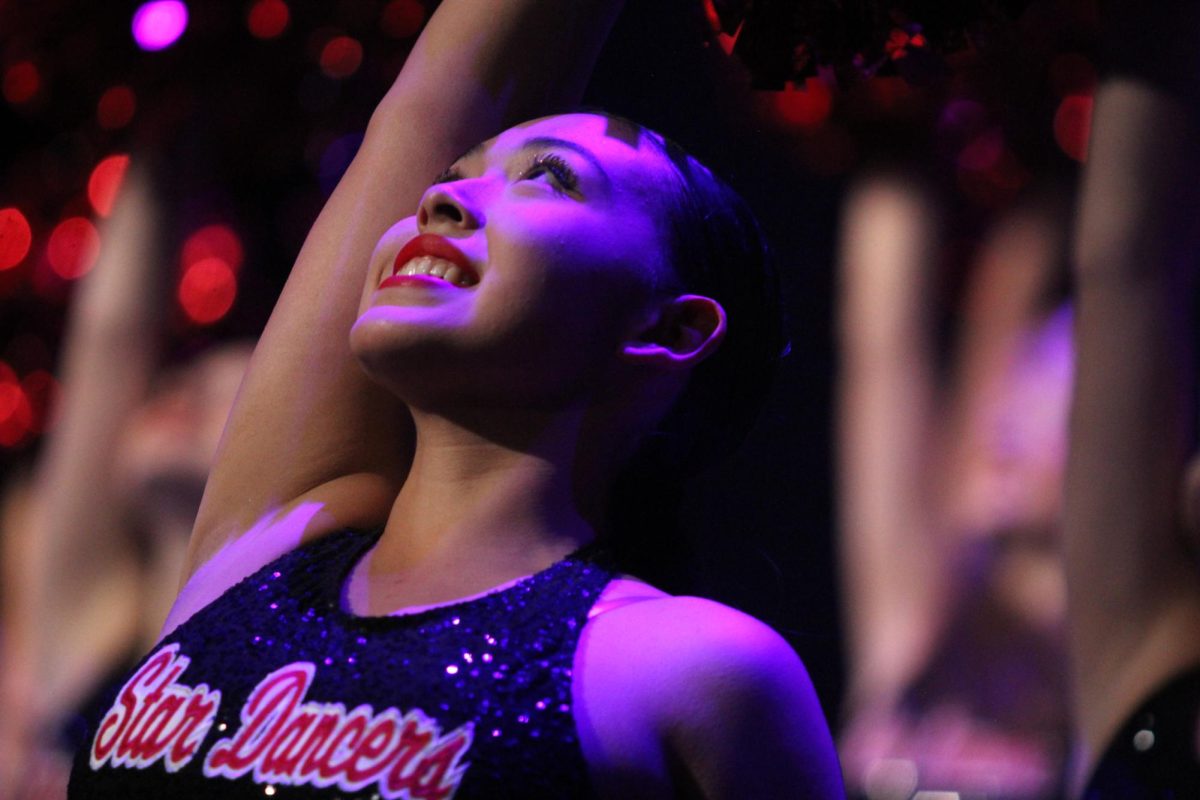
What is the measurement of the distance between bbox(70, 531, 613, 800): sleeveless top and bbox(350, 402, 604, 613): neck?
3 cm

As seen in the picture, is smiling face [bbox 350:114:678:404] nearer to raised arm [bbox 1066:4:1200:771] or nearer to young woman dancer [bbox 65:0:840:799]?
young woman dancer [bbox 65:0:840:799]

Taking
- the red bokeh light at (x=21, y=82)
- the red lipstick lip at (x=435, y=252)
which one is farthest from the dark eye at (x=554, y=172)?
the red bokeh light at (x=21, y=82)

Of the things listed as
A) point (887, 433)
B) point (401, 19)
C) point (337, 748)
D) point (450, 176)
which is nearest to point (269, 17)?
point (401, 19)

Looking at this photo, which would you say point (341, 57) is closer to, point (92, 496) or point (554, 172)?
point (92, 496)

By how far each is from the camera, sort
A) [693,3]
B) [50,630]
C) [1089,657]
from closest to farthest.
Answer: [693,3]
[1089,657]
[50,630]

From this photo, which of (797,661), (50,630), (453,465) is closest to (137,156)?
(50,630)

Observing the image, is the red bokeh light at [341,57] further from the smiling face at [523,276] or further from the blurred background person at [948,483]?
the smiling face at [523,276]

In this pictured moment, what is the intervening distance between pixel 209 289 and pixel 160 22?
35.9 inches

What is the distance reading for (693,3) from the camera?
1463mm

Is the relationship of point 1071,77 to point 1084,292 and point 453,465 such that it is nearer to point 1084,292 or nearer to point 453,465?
point 1084,292

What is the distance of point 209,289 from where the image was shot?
134 inches

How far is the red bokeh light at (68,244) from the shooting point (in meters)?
3.38

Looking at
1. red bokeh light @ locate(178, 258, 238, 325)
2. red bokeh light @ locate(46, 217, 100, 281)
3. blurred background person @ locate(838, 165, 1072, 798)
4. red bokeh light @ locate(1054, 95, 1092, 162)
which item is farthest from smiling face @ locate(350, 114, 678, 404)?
red bokeh light @ locate(46, 217, 100, 281)

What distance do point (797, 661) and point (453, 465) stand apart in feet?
1.09
